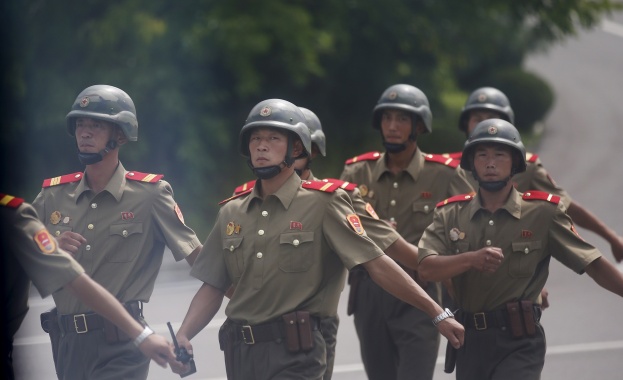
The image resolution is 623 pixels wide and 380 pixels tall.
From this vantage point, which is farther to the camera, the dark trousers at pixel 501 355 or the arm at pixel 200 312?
the dark trousers at pixel 501 355

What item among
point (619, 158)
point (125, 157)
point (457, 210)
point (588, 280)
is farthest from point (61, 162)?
point (457, 210)

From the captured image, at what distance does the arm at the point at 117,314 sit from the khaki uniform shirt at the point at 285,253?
443mm

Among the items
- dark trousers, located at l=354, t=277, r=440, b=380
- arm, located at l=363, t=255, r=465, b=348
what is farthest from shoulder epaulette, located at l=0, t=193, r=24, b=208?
dark trousers, located at l=354, t=277, r=440, b=380

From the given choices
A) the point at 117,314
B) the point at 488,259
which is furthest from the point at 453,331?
the point at 117,314

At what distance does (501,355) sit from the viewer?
8.10 metres

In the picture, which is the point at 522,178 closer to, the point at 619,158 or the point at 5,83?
the point at 5,83

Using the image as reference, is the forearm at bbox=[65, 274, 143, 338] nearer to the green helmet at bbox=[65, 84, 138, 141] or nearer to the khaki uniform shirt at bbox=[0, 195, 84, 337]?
the khaki uniform shirt at bbox=[0, 195, 84, 337]

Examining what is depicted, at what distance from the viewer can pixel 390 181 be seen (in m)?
9.95

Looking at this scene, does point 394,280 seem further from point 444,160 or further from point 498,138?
point 444,160

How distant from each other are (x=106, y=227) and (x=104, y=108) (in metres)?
0.70

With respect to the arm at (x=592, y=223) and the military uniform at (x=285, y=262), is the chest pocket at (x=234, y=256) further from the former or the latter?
the arm at (x=592, y=223)

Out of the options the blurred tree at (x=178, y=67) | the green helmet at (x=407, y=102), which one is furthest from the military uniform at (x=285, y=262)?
the blurred tree at (x=178, y=67)

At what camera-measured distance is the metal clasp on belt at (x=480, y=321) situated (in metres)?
8.16

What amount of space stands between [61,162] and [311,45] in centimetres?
438
